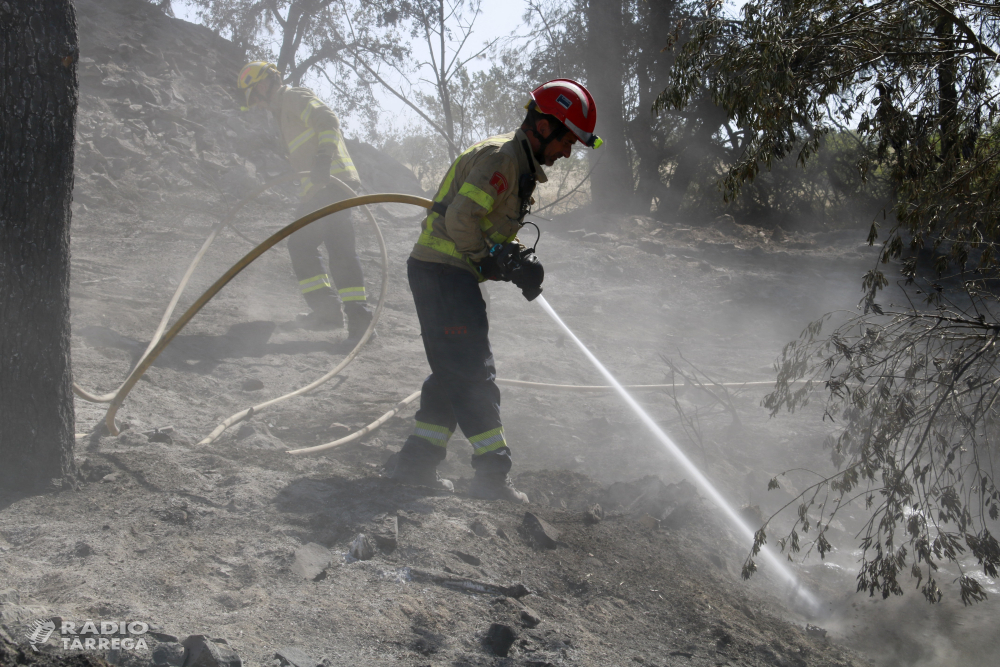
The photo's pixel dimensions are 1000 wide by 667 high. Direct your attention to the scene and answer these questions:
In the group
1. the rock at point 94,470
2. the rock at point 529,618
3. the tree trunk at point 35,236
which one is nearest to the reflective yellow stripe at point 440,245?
the tree trunk at point 35,236

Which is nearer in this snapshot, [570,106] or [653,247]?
[570,106]

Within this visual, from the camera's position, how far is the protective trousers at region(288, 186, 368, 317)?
19.6ft

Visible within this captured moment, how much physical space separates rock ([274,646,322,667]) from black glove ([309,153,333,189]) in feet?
15.4

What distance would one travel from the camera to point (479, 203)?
3.04 metres

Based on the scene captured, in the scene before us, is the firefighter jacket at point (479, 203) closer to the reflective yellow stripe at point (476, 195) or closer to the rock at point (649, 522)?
the reflective yellow stripe at point (476, 195)

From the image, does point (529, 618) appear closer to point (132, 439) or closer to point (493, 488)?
point (493, 488)

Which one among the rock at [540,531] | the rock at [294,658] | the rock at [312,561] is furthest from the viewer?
the rock at [540,531]

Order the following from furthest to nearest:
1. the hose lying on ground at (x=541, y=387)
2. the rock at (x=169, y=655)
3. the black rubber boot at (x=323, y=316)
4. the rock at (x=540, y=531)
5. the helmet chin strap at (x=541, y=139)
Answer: the black rubber boot at (x=323, y=316) < the hose lying on ground at (x=541, y=387) < the helmet chin strap at (x=541, y=139) < the rock at (x=540, y=531) < the rock at (x=169, y=655)

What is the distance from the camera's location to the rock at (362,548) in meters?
2.65

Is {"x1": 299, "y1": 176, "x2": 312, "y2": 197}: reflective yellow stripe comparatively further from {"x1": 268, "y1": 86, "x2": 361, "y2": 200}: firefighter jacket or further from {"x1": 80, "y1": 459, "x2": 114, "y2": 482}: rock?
{"x1": 80, "y1": 459, "x2": 114, "y2": 482}: rock

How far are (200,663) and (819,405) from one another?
5.06m

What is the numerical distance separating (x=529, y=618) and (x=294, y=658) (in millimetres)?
835

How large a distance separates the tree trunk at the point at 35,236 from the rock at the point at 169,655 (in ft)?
4.48

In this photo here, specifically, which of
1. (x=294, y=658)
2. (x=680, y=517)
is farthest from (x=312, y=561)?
(x=680, y=517)
